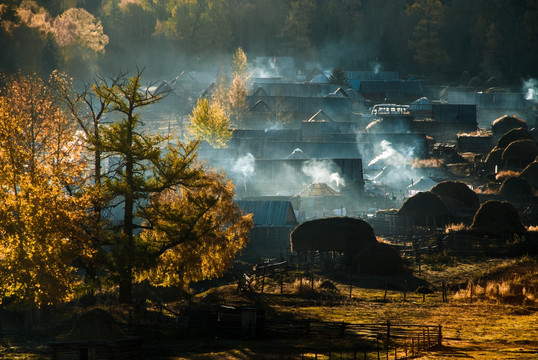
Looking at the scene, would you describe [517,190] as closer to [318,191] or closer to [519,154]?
[519,154]

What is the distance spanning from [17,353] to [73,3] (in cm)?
11390

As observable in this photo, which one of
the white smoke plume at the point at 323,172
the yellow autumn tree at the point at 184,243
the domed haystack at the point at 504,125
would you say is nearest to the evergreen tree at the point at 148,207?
the yellow autumn tree at the point at 184,243

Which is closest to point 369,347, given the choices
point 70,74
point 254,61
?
point 70,74

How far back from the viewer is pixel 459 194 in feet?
219

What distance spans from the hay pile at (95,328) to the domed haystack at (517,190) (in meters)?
53.1

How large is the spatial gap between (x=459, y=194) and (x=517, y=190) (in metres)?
7.93

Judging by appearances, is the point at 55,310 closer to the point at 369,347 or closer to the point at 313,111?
the point at 369,347

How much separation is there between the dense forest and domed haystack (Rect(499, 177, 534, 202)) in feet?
295

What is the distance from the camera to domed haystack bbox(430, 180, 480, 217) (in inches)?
2576

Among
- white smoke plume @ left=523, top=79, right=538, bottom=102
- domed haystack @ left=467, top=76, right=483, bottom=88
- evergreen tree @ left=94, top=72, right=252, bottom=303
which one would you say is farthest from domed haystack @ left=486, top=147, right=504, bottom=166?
domed haystack @ left=467, top=76, right=483, bottom=88

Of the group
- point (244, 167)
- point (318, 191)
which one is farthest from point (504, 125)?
point (318, 191)

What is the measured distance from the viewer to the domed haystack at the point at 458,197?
6544 centimetres

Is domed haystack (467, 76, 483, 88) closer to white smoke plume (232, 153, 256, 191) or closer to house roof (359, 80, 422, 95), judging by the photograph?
house roof (359, 80, 422, 95)

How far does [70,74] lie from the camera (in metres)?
102
